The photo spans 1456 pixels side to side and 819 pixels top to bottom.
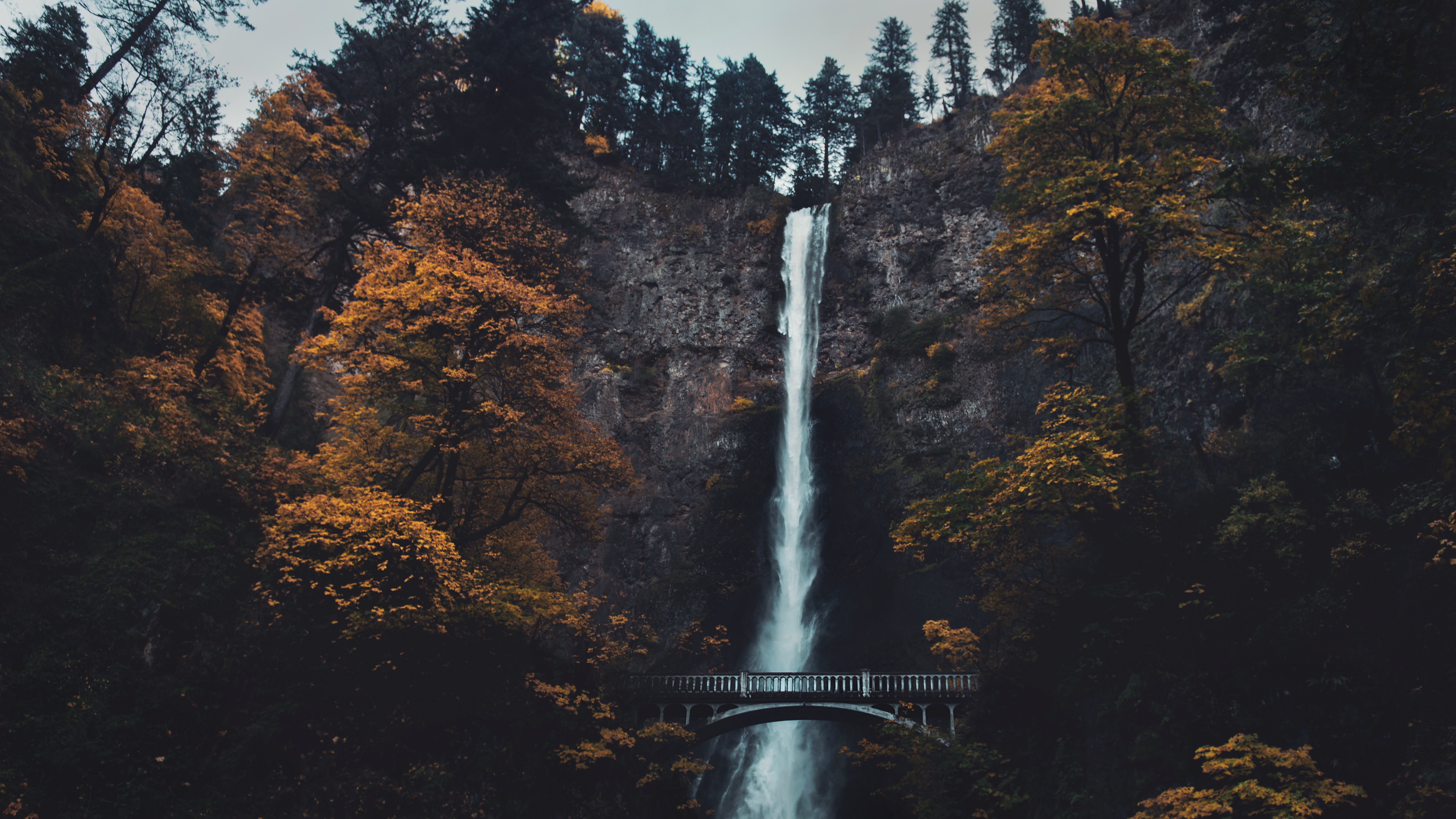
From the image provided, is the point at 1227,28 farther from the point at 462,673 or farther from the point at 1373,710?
the point at 462,673

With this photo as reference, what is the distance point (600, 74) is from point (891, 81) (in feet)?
64.6

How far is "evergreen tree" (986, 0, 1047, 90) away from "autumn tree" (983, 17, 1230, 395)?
1296 inches

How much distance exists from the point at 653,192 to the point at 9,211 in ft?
105

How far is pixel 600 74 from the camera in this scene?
47781 millimetres

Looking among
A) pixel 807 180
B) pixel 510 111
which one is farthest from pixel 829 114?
pixel 510 111

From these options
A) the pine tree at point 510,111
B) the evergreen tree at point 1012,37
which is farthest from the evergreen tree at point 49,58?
the evergreen tree at point 1012,37

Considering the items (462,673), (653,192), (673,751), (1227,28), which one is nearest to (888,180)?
(653,192)

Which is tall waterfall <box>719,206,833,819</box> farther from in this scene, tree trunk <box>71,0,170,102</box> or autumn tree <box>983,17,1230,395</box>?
tree trunk <box>71,0,170,102</box>

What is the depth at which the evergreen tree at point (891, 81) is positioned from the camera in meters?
46.2

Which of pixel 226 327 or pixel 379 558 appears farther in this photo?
pixel 226 327

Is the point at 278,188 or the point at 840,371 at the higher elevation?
the point at 840,371

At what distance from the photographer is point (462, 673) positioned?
15.4 metres

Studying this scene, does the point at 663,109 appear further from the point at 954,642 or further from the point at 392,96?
the point at 954,642

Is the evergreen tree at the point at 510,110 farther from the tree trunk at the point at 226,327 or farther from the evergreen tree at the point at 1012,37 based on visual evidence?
the evergreen tree at the point at 1012,37
